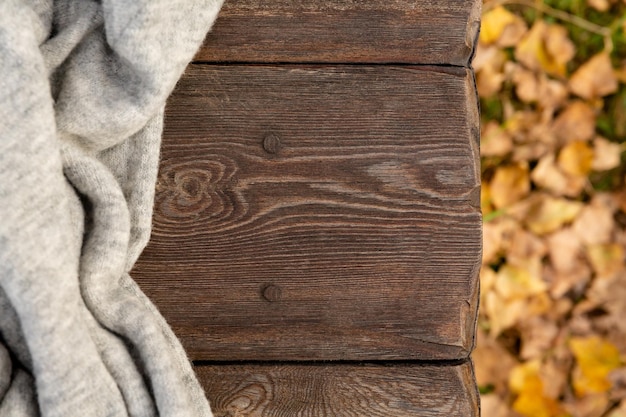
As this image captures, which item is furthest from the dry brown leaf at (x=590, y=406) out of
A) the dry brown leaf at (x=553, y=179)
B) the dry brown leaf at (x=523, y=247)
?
the dry brown leaf at (x=553, y=179)

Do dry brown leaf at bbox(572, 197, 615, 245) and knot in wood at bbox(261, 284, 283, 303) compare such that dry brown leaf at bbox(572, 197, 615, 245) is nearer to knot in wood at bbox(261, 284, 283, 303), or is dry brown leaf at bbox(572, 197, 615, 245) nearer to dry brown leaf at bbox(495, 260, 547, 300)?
dry brown leaf at bbox(495, 260, 547, 300)

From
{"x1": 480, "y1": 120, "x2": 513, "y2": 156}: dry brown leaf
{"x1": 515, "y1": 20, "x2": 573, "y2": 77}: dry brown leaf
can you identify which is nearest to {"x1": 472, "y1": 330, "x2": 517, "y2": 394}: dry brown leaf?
{"x1": 480, "y1": 120, "x2": 513, "y2": 156}: dry brown leaf

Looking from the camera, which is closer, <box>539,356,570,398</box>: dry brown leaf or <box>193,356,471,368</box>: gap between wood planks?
<box>193,356,471,368</box>: gap between wood planks

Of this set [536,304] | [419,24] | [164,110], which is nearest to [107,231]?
[164,110]

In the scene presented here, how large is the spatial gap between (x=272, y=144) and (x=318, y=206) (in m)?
0.13

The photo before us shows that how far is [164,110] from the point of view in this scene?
3.26 feet

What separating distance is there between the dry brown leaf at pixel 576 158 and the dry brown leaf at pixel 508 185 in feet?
0.31

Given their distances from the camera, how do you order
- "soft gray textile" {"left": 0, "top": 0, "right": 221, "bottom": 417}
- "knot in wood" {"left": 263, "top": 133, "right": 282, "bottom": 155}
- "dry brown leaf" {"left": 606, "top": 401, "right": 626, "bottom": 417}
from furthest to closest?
"dry brown leaf" {"left": 606, "top": 401, "right": 626, "bottom": 417}
"knot in wood" {"left": 263, "top": 133, "right": 282, "bottom": 155}
"soft gray textile" {"left": 0, "top": 0, "right": 221, "bottom": 417}

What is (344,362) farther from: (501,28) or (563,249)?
(501,28)

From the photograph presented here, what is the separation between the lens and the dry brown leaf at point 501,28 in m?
1.54

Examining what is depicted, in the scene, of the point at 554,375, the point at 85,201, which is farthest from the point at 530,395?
the point at 85,201

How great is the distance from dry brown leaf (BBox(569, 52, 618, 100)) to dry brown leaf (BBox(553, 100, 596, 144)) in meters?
0.04

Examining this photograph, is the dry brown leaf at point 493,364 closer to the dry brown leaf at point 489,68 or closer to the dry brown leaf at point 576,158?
the dry brown leaf at point 576,158

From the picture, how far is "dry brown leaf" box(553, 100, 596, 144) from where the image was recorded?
5.14 ft
